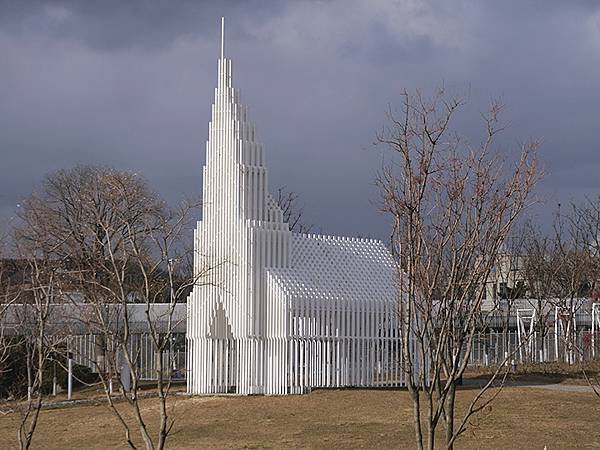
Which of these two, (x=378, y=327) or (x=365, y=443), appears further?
(x=378, y=327)

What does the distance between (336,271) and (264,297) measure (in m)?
2.29

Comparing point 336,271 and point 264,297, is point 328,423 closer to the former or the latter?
point 264,297

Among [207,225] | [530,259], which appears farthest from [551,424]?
[530,259]

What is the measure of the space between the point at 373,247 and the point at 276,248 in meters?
3.82

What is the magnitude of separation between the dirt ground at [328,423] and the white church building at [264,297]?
106 centimetres

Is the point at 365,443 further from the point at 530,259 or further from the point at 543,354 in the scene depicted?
the point at 530,259

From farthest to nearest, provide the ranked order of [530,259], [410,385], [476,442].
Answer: [530,259], [476,442], [410,385]

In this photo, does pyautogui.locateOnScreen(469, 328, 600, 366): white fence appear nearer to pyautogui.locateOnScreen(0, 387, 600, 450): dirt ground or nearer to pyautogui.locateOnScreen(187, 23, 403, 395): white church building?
pyautogui.locateOnScreen(187, 23, 403, 395): white church building

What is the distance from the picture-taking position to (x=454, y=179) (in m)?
9.17

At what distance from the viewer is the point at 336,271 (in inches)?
1056

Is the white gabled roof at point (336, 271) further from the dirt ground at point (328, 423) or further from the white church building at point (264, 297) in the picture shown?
the dirt ground at point (328, 423)

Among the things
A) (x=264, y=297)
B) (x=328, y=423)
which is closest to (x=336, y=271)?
(x=264, y=297)

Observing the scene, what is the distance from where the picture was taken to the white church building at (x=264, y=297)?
25250mm

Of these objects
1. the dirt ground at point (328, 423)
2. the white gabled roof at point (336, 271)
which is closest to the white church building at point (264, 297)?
the white gabled roof at point (336, 271)
